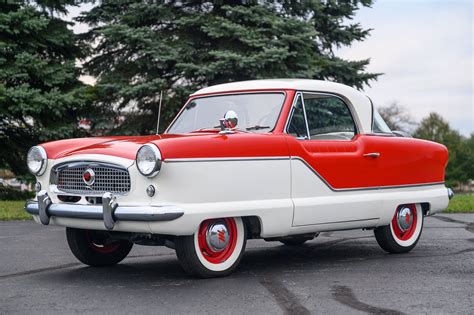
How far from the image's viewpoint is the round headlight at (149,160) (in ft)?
19.2

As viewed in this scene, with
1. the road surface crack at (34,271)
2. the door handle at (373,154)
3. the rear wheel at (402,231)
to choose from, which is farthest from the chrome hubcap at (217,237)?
the rear wheel at (402,231)

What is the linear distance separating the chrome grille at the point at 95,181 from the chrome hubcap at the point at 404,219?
10.8 ft

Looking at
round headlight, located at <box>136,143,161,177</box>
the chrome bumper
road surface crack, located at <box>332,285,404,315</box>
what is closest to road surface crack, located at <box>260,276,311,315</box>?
road surface crack, located at <box>332,285,404,315</box>

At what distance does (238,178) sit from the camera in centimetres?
631

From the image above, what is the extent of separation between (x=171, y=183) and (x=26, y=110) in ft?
41.7

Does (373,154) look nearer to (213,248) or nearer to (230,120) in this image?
(230,120)

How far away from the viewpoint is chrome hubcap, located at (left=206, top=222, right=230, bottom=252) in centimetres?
628

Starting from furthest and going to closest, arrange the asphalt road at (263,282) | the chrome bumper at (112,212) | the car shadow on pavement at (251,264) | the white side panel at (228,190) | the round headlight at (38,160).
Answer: the round headlight at (38,160)
the car shadow on pavement at (251,264)
the white side panel at (228,190)
the chrome bumper at (112,212)
the asphalt road at (263,282)

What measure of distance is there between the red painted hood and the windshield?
1.30ft

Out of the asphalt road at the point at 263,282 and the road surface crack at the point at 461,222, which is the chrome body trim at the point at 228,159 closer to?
the asphalt road at the point at 263,282

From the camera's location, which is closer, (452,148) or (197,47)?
(197,47)

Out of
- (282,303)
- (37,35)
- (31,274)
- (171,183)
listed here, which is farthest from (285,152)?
(37,35)

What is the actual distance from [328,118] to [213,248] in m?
1.99

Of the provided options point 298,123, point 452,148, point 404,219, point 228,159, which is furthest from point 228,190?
point 452,148
